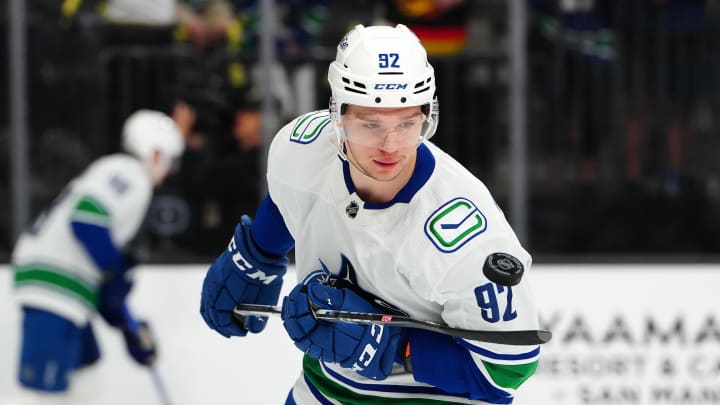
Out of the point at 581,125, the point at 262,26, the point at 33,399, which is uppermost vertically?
the point at 262,26

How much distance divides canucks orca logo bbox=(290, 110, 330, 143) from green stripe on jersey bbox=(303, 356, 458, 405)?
1.41 feet

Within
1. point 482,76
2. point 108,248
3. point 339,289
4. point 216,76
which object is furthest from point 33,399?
point 339,289

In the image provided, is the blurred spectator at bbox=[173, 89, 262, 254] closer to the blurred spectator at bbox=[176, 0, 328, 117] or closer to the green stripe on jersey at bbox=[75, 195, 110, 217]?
the blurred spectator at bbox=[176, 0, 328, 117]

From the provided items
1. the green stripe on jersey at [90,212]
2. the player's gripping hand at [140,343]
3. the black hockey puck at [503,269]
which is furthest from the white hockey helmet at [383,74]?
the green stripe on jersey at [90,212]

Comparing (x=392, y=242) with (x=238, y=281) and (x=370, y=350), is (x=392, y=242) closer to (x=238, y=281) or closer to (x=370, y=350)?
(x=370, y=350)

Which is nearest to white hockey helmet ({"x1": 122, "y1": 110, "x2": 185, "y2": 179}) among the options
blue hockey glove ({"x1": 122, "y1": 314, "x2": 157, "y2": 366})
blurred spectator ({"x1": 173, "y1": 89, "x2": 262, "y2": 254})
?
blurred spectator ({"x1": 173, "y1": 89, "x2": 262, "y2": 254})

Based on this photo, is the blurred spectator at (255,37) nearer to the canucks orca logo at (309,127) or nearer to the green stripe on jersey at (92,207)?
the green stripe on jersey at (92,207)

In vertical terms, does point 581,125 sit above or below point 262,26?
below

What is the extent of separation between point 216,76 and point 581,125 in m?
1.39

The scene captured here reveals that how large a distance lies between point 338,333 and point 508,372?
0.30 meters

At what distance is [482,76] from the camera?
5.07 metres

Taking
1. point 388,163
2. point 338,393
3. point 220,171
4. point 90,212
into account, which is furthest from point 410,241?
point 220,171

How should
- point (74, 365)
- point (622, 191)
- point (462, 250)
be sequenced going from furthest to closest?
point (622, 191) < point (74, 365) < point (462, 250)

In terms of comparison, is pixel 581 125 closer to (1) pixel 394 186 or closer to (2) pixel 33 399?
(2) pixel 33 399
